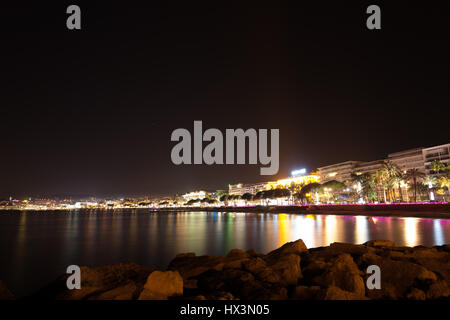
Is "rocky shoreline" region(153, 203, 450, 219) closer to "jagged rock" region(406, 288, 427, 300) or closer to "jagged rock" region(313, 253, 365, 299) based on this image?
"jagged rock" region(406, 288, 427, 300)

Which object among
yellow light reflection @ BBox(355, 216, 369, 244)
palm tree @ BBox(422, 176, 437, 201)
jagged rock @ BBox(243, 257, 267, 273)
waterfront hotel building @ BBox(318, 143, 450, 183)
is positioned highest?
waterfront hotel building @ BBox(318, 143, 450, 183)

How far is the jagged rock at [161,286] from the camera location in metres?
7.33

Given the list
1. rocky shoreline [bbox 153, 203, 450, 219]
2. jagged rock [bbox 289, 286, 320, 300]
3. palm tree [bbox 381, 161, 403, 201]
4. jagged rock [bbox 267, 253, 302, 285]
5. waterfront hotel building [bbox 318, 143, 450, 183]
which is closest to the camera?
jagged rock [bbox 289, 286, 320, 300]

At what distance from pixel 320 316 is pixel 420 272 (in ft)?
14.4

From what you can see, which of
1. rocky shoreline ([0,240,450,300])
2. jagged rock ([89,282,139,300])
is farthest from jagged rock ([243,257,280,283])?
jagged rock ([89,282,139,300])

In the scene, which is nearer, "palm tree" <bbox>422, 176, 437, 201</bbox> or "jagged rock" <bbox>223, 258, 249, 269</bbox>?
"jagged rock" <bbox>223, 258, 249, 269</bbox>

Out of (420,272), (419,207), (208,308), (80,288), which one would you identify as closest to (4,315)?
(80,288)

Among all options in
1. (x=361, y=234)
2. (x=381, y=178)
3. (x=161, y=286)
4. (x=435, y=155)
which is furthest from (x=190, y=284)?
(x=435, y=155)

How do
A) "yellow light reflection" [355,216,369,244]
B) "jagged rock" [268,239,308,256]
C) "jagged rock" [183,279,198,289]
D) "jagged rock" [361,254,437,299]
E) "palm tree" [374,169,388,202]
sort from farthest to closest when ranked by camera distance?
"palm tree" [374,169,388,202] < "yellow light reflection" [355,216,369,244] < "jagged rock" [268,239,308,256] < "jagged rock" [183,279,198,289] < "jagged rock" [361,254,437,299]

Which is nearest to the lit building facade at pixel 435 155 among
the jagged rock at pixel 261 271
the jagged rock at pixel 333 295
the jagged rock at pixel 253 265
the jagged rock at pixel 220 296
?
the jagged rock at pixel 253 265

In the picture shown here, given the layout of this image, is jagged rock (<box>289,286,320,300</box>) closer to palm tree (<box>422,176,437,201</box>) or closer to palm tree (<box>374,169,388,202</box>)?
palm tree (<box>374,169,388,202</box>)

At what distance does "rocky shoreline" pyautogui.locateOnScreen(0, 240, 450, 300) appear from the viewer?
24.8 ft

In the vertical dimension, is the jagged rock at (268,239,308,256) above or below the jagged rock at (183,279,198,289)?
above

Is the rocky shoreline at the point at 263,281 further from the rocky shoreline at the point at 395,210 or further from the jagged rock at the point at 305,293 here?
the rocky shoreline at the point at 395,210
